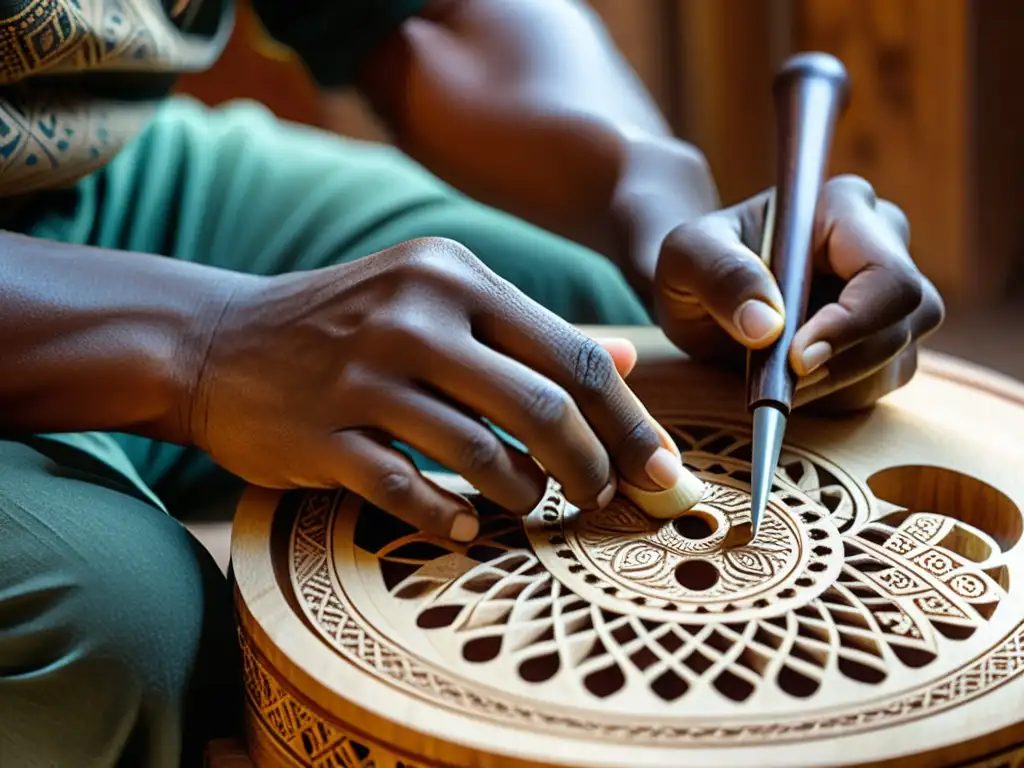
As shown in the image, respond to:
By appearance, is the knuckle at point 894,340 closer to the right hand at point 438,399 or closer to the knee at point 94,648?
the right hand at point 438,399

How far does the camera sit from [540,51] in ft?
3.29

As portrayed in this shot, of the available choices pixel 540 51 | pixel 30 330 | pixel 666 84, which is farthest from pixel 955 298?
pixel 30 330

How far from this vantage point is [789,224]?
28.0 inches

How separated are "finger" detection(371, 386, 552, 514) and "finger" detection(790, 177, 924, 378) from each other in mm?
173

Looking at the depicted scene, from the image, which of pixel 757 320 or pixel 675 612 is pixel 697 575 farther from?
pixel 757 320

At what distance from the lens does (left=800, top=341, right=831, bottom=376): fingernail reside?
2.12ft

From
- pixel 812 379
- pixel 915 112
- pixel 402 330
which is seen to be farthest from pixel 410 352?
pixel 915 112

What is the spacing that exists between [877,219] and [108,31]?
1.67 feet

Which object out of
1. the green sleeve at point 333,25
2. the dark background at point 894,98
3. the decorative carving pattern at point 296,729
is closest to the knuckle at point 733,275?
the decorative carving pattern at point 296,729

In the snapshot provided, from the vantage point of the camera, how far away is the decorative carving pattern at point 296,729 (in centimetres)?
51

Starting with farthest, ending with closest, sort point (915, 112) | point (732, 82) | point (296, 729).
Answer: point (732, 82) → point (915, 112) → point (296, 729)

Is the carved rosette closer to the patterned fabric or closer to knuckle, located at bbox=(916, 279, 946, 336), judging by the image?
knuckle, located at bbox=(916, 279, 946, 336)

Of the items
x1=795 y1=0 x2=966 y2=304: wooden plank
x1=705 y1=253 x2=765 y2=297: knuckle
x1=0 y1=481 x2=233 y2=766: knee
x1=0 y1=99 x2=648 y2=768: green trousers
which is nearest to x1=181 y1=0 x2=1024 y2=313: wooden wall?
x1=795 y1=0 x2=966 y2=304: wooden plank

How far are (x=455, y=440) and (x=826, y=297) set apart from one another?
0.29 m
